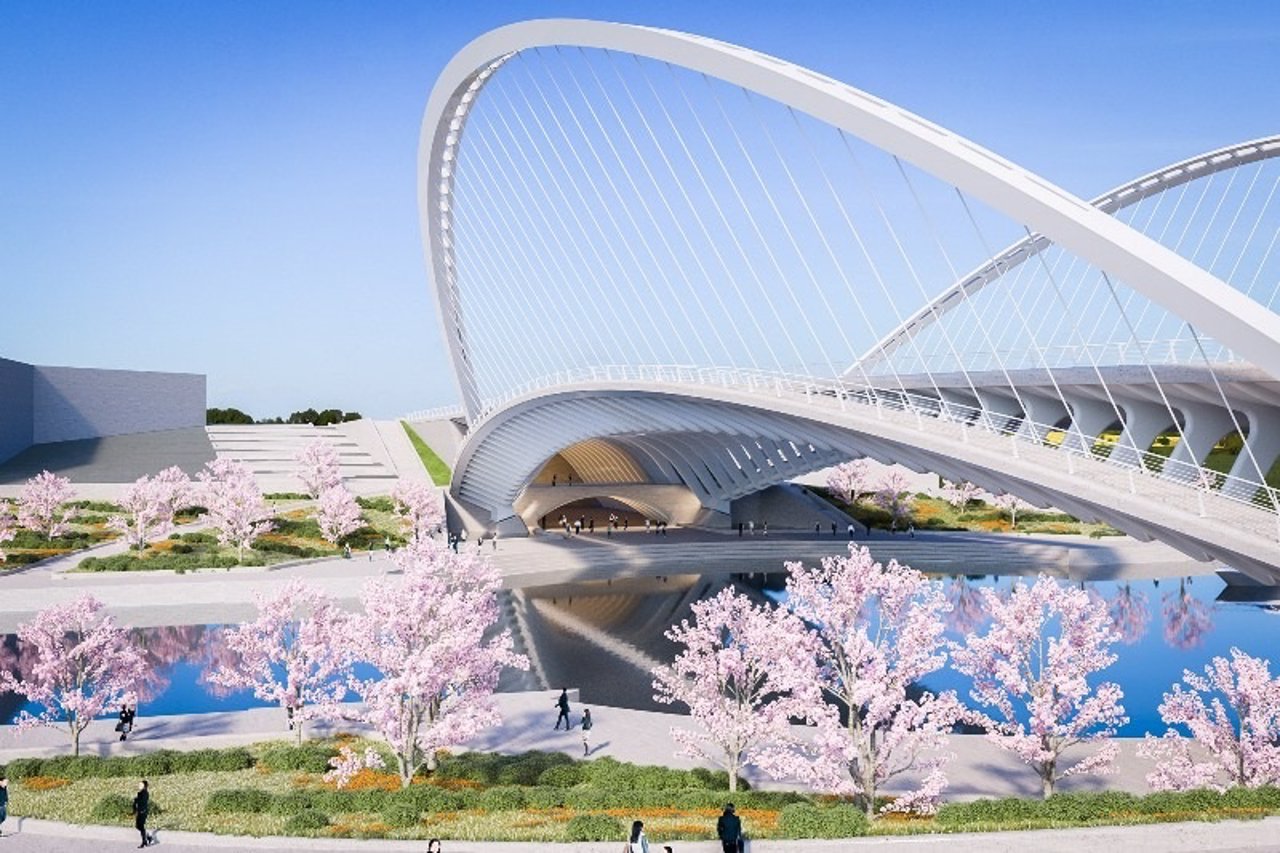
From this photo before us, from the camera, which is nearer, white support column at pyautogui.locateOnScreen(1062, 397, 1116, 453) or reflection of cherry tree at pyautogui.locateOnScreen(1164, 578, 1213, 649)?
white support column at pyautogui.locateOnScreen(1062, 397, 1116, 453)

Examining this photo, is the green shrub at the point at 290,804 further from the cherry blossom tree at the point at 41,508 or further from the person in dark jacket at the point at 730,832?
the cherry blossom tree at the point at 41,508

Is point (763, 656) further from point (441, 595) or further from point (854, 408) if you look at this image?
point (854, 408)

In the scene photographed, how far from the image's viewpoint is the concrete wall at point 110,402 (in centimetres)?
8375

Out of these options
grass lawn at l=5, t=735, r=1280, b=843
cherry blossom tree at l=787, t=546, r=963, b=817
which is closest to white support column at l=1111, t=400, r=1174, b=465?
cherry blossom tree at l=787, t=546, r=963, b=817

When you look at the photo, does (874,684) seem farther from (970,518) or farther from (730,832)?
(970,518)

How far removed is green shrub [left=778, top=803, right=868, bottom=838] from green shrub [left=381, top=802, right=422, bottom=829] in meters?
5.35

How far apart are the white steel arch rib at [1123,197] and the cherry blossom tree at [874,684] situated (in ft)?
53.0

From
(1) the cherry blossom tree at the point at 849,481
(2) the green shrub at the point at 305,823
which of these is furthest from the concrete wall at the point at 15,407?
(2) the green shrub at the point at 305,823

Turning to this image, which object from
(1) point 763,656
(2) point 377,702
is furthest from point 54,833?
(1) point 763,656

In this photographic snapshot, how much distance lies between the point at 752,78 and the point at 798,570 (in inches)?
511

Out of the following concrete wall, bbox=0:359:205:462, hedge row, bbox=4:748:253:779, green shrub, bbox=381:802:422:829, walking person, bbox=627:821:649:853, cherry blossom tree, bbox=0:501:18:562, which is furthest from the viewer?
concrete wall, bbox=0:359:205:462

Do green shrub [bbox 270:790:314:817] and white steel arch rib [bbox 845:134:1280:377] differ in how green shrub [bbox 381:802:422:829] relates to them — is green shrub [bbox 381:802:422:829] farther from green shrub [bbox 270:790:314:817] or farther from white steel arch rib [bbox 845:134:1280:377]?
white steel arch rib [bbox 845:134:1280:377]

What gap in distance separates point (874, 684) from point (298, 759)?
434 inches

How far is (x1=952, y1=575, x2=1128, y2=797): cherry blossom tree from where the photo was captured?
1934 centimetres
